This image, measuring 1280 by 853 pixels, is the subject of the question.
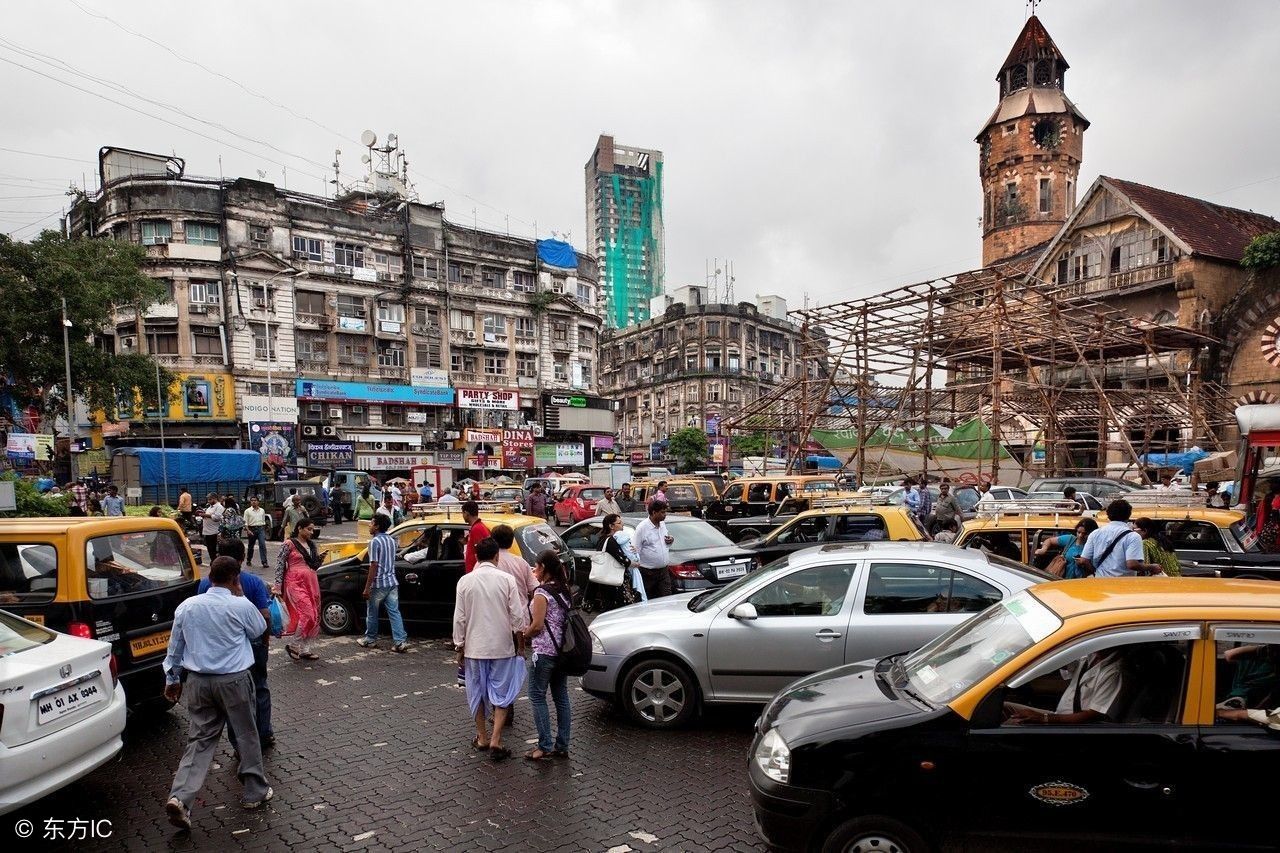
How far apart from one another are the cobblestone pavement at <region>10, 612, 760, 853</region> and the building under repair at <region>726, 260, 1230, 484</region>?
1579 centimetres

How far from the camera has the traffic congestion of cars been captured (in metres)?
3.12

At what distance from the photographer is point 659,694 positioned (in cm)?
594

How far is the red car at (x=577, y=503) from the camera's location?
23097 millimetres

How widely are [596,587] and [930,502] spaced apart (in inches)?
347

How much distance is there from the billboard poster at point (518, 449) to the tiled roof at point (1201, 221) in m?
35.5

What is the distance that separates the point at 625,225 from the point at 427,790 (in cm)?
12329

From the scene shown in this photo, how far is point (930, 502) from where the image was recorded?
15.5 m

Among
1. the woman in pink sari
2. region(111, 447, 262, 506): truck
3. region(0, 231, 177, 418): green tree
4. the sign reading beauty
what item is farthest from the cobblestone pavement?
the sign reading beauty

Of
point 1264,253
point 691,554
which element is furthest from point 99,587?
point 1264,253

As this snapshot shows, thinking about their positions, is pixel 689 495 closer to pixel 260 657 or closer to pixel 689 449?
pixel 260 657

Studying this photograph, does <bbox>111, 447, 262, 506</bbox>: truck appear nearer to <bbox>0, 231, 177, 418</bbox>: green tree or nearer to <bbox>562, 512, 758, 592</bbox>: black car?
<bbox>0, 231, 177, 418</bbox>: green tree

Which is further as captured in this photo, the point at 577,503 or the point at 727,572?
the point at 577,503

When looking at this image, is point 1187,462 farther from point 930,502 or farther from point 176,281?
point 176,281

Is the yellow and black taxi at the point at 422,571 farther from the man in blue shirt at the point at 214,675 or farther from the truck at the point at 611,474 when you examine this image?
the truck at the point at 611,474
